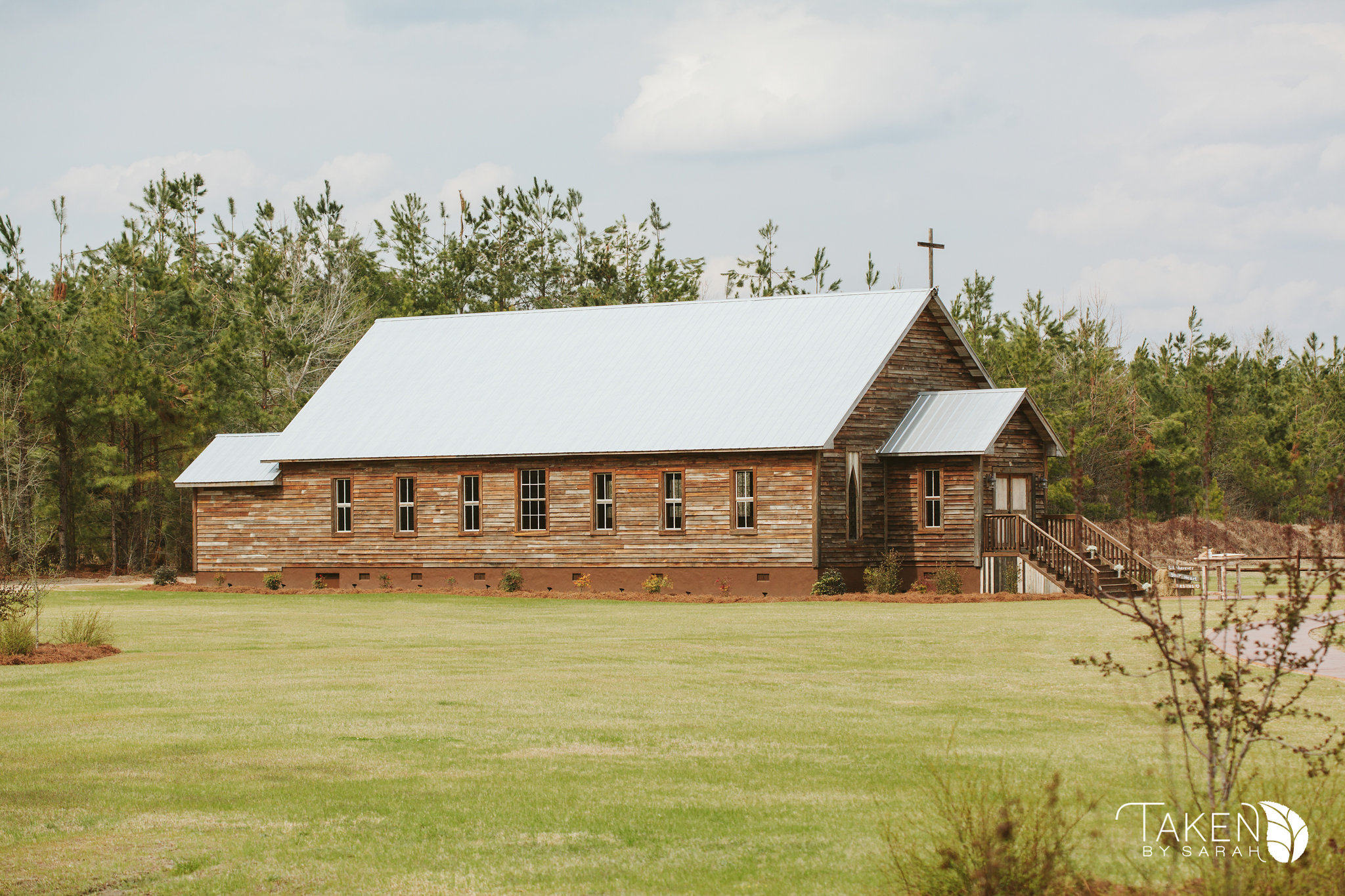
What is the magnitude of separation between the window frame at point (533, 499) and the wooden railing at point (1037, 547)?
10581mm

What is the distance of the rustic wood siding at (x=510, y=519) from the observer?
111 ft

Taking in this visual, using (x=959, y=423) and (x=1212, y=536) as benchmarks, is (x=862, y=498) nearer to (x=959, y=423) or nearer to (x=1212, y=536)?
(x=959, y=423)

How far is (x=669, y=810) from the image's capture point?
963 centimetres

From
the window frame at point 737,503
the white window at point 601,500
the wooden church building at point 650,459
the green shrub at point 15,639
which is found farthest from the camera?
the white window at point 601,500

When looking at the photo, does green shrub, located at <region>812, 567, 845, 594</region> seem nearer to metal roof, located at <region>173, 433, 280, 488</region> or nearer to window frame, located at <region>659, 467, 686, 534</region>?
window frame, located at <region>659, 467, 686, 534</region>

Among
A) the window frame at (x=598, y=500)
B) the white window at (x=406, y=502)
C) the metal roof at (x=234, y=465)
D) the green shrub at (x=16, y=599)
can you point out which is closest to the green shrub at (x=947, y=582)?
the window frame at (x=598, y=500)

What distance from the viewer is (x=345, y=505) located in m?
38.8

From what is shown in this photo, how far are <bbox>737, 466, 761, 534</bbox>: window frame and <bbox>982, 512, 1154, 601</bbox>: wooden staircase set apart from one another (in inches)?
209

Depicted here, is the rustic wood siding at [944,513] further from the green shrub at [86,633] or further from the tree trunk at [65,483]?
the tree trunk at [65,483]

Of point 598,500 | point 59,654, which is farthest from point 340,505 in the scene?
point 59,654

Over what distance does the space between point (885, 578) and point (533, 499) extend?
9.02 metres

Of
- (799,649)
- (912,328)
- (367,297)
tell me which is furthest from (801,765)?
(367,297)

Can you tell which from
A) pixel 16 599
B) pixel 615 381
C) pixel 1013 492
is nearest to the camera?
pixel 16 599

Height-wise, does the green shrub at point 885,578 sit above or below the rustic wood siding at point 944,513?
below
